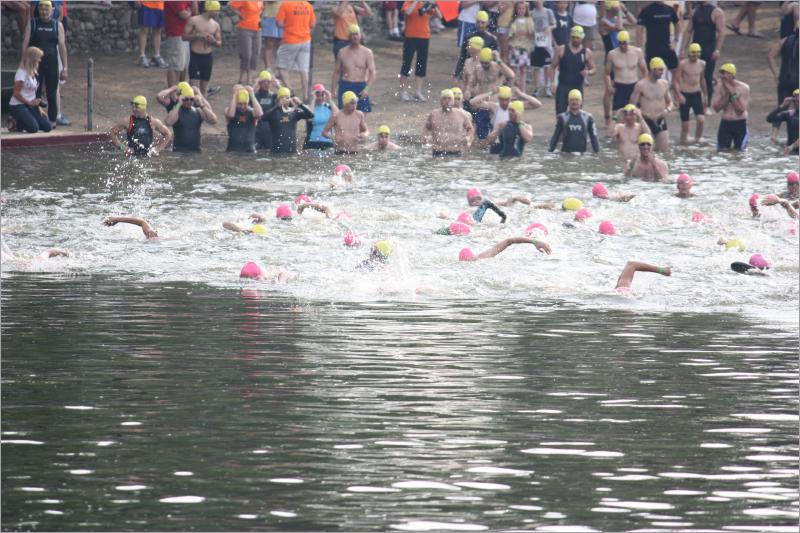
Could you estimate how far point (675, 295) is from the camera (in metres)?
12.6

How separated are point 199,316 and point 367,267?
2.83 meters

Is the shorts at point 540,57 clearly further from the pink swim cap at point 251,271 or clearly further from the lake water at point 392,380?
the pink swim cap at point 251,271

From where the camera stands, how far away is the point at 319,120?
908 inches


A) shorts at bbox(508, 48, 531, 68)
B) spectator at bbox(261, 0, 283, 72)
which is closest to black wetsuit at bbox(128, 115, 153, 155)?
spectator at bbox(261, 0, 283, 72)

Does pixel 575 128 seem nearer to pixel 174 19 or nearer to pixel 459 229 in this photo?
pixel 174 19

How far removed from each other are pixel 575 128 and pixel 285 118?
4583mm

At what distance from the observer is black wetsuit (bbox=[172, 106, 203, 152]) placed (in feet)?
72.8

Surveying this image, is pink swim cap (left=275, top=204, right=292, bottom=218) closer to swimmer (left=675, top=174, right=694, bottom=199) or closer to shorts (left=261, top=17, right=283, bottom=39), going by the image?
swimmer (left=675, top=174, right=694, bottom=199)

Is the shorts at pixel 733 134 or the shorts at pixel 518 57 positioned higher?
the shorts at pixel 518 57

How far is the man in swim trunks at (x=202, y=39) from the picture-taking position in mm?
23016

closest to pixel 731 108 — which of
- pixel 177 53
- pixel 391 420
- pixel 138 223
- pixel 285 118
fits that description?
pixel 285 118

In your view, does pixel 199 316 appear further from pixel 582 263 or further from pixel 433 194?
pixel 433 194

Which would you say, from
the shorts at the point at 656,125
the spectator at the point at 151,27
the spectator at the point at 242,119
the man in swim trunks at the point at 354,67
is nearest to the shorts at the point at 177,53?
the spectator at the point at 151,27

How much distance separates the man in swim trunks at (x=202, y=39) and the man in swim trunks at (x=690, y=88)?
24.7ft
